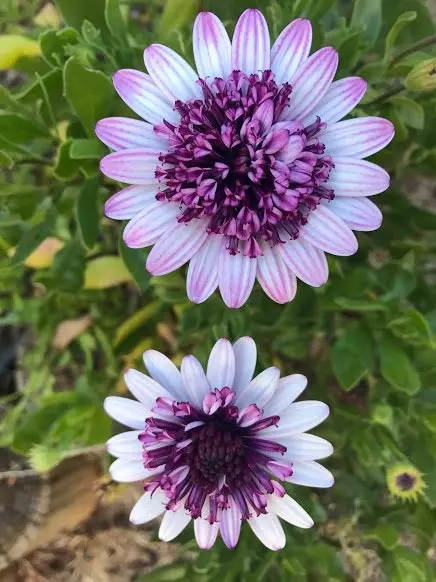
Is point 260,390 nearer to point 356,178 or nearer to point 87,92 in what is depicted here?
point 356,178

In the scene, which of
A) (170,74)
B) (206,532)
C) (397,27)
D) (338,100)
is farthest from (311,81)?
(206,532)

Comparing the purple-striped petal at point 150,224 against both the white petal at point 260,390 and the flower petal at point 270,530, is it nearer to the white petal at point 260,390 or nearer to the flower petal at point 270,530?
the white petal at point 260,390

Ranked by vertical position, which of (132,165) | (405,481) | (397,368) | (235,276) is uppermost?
(132,165)

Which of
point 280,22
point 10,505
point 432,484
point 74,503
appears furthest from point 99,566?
point 280,22

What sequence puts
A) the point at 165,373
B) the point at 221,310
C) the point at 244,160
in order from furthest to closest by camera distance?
→ the point at 221,310
the point at 165,373
the point at 244,160

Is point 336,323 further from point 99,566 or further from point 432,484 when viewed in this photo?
point 99,566

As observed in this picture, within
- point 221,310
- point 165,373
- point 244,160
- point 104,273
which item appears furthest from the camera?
point 104,273
